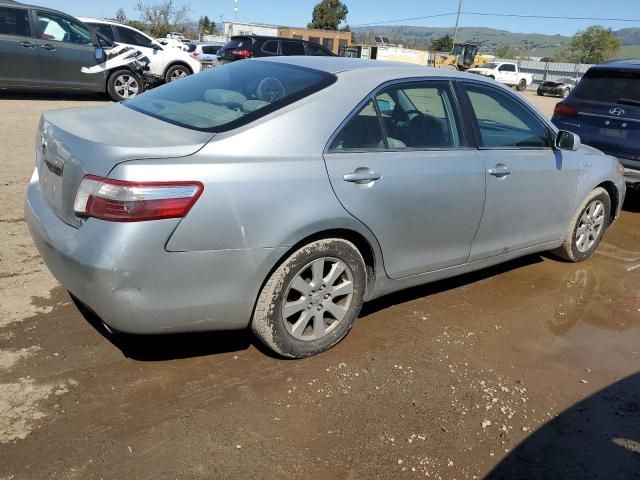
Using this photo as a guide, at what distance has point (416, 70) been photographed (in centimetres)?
362

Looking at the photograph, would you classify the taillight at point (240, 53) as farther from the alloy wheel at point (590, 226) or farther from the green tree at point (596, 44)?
the green tree at point (596, 44)

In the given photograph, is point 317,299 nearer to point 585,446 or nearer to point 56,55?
point 585,446

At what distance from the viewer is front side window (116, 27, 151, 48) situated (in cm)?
1347

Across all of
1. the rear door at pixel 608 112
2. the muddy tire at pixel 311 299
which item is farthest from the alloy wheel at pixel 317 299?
the rear door at pixel 608 112

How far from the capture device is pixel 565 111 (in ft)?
23.6

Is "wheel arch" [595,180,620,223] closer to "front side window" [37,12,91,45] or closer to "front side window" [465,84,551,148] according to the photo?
"front side window" [465,84,551,148]

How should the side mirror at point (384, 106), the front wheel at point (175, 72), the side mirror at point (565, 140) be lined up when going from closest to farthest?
the side mirror at point (384, 106), the side mirror at point (565, 140), the front wheel at point (175, 72)

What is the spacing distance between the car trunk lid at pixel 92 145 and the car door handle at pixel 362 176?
765 mm

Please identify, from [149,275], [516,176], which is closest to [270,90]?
[149,275]

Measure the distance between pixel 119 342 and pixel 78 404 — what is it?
21.9 inches

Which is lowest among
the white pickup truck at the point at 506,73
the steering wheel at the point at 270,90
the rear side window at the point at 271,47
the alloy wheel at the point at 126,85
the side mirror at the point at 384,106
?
the white pickup truck at the point at 506,73

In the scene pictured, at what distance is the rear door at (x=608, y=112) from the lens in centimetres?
641

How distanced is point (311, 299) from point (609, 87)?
563 cm

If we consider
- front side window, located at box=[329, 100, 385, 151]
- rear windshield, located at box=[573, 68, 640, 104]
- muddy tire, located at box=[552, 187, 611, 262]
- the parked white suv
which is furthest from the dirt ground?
the parked white suv
